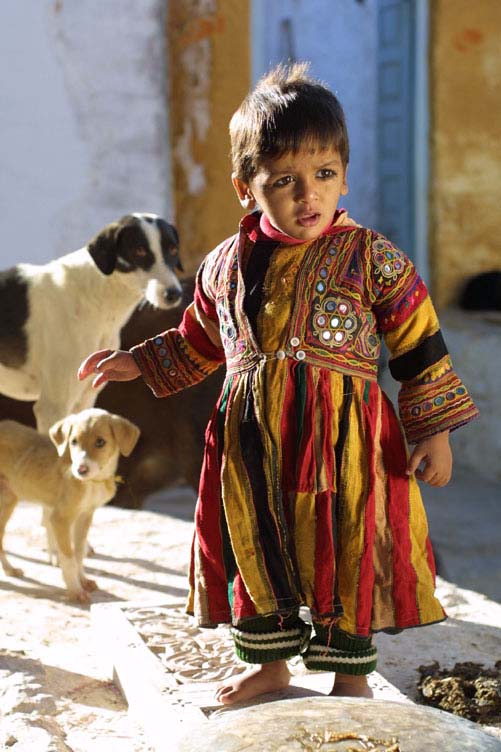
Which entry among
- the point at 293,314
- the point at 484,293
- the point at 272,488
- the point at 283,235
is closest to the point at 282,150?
the point at 283,235

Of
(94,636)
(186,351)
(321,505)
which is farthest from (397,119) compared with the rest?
(321,505)

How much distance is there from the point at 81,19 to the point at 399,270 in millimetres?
4854

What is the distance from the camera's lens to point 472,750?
1812mm

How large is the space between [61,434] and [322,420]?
1.65 meters

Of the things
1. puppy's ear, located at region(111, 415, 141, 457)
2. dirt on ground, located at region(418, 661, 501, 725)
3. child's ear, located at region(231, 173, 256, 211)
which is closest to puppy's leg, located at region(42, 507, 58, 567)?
puppy's ear, located at region(111, 415, 141, 457)

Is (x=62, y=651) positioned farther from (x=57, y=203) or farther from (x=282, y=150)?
(x=57, y=203)

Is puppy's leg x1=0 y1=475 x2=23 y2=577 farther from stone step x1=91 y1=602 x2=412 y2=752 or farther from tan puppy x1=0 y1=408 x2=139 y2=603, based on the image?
stone step x1=91 y1=602 x2=412 y2=752

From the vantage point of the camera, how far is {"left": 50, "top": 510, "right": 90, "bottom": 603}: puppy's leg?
12.5 feet

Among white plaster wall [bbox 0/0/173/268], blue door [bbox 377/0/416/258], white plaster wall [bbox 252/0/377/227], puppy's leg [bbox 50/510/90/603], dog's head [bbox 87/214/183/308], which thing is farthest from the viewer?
white plaster wall [bbox 252/0/377/227]

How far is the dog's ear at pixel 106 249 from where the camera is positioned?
4172 millimetres

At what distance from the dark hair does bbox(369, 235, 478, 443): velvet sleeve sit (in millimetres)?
286

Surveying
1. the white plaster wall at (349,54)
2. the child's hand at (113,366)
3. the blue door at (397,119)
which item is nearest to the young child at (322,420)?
the child's hand at (113,366)

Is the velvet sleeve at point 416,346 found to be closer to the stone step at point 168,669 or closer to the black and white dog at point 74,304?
the stone step at point 168,669

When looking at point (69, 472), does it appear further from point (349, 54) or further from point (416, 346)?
point (349, 54)
